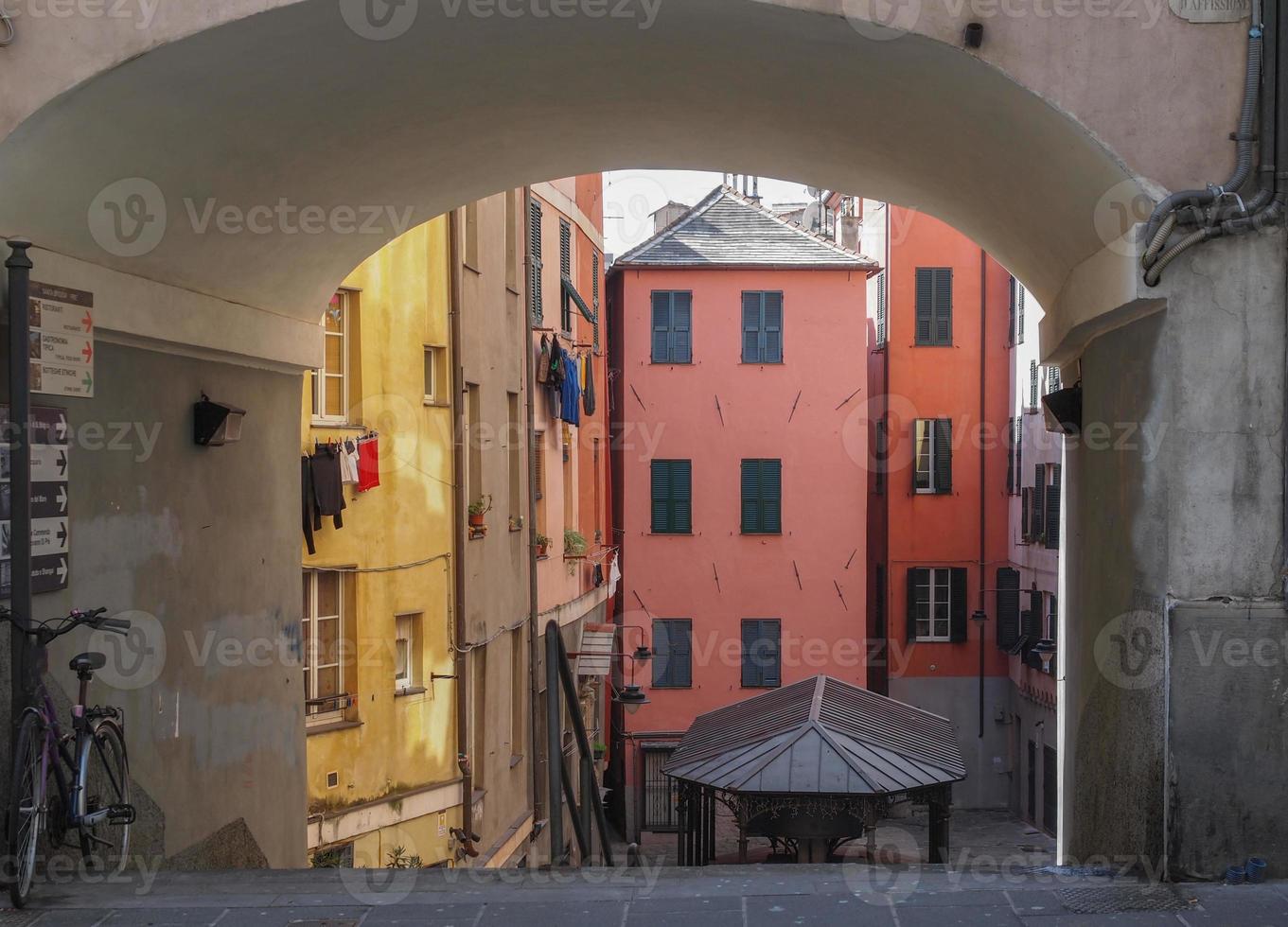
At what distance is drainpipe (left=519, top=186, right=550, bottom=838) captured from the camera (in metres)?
19.9

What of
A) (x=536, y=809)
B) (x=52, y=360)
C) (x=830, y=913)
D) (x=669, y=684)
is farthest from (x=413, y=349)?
(x=669, y=684)

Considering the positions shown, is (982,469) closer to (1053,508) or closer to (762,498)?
(762,498)

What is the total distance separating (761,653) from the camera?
3116 cm

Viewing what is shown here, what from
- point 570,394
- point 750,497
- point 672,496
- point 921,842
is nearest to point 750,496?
point 750,497

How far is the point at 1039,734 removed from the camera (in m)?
28.2

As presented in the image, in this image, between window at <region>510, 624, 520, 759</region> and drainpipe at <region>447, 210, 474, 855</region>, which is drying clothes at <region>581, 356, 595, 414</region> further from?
drainpipe at <region>447, 210, 474, 855</region>

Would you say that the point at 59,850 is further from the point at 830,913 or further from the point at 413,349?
the point at 413,349

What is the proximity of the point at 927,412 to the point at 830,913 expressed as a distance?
27389 mm

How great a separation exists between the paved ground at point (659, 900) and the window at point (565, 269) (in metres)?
18.0

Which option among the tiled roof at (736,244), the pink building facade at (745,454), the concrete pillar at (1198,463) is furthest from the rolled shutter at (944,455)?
the concrete pillar at (1198,463)

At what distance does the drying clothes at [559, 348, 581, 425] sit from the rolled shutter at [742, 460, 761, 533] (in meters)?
8.74

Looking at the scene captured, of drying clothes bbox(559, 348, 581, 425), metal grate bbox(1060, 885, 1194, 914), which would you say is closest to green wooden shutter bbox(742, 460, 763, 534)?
drying clothes bbox(559, 348, 581, 425)

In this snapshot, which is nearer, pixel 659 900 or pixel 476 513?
pixel 659 900

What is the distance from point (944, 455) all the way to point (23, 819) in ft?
91.7
